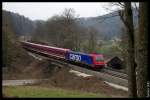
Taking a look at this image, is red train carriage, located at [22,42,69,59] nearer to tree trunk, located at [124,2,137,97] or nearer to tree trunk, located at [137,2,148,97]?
tree trunk, located at [124,2,137,97]

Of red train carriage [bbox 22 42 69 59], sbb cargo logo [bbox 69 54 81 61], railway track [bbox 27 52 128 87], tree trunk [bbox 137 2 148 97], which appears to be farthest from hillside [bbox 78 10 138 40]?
tree trunk [bbox 137 2 148 97]

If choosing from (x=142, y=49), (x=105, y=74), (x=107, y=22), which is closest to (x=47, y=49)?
(x=105, y=74)

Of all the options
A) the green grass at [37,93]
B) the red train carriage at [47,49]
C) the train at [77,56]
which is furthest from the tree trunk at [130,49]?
the red train carriage at [47,49]

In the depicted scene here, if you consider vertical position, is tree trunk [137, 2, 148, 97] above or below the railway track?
above

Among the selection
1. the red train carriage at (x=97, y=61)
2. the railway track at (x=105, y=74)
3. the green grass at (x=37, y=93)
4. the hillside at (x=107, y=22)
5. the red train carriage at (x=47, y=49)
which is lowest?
the railway track at (x=105, y=74)

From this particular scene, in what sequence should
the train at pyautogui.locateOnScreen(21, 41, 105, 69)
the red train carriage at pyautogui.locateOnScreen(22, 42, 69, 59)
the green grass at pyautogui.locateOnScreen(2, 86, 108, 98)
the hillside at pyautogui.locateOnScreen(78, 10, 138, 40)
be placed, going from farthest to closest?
1. the red train carriage at pyautogui.locateOnScreen(22, 42, 69, 59)
2. the train at pyautogui.locateOnScreen(21, 41, 105, 69)
3. the hillside at pyautogui.locateOnScreen(78, 10, 138, 40)
4. the green grass at pyautogui.locateOnScreen(2, 86, 108, 98)

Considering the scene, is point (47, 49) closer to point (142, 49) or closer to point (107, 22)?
point (107, 22)

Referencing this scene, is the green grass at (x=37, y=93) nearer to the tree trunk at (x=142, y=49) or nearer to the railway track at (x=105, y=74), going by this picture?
the tree trunk at (x=142, y=49)


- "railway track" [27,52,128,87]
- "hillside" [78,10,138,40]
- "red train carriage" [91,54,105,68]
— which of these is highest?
"hillside" [78,10,138,40]

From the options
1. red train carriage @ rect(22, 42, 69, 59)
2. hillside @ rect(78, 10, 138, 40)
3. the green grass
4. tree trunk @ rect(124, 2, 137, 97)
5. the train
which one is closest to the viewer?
tree trunk @ rect(124, 2, 137, 97)

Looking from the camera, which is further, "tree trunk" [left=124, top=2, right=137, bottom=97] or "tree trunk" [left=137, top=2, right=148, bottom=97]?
"tree trunk" [left=124, top=2, right=137, bottom=97]

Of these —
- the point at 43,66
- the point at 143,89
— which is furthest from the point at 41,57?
the point at 143,89

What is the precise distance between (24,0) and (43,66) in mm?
49907

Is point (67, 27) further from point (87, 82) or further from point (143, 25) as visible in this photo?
point (143, 25)
